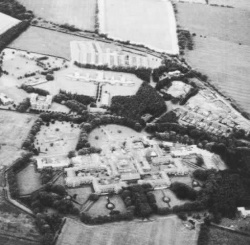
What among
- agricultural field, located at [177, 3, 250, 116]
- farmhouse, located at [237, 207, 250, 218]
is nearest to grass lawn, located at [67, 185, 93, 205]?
farmhouse, located at [237, 207, 250, 218]

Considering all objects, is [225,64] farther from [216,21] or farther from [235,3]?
[235,3]

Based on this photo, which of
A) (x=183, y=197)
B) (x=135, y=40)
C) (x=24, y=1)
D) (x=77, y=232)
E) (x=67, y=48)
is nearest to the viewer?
(x=77, y=232)

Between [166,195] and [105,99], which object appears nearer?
[166,195]

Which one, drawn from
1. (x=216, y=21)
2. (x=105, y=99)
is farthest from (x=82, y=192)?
(x=216, y=21)

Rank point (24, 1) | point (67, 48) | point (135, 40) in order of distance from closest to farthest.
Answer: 1. point (67, 48)
2. point (135, 40)
3. point (24, 1)

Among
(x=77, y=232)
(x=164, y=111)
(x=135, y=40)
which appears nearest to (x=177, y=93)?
(x=164, y=111)

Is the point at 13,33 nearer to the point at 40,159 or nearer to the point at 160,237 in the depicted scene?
the point at 40,159

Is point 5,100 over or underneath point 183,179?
over
